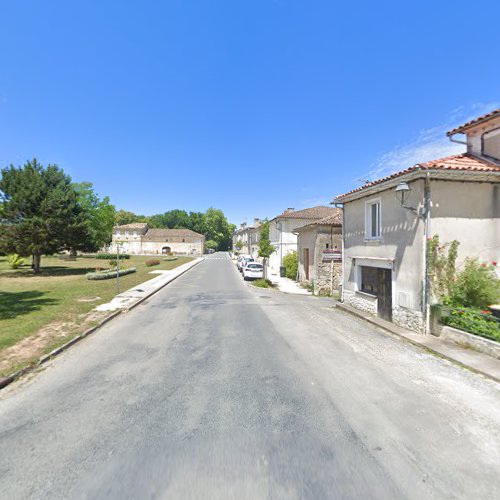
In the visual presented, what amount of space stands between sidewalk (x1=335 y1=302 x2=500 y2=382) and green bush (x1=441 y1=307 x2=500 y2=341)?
0.49 metres

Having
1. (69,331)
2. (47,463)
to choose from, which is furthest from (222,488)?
(69,331)

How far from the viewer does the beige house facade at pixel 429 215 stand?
26.4 ft

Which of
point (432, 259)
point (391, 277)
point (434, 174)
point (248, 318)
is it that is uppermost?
point (434, 174)

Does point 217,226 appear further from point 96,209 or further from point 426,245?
point 426,245

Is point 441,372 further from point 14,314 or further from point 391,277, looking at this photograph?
point 14,314

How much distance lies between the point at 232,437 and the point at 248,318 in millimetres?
6796

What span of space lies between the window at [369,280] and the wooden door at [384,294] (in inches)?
16.4

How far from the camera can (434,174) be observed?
7.94m

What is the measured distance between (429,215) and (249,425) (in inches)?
299

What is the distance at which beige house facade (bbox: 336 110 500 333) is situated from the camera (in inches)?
316

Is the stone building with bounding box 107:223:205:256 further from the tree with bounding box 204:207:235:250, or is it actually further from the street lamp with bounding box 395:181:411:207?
the street lamp with bounding box 395:181:411:207

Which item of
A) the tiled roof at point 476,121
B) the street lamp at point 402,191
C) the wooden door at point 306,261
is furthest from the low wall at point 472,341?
the wooden door at point 306,261

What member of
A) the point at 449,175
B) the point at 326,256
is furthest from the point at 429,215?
the point at 326,256

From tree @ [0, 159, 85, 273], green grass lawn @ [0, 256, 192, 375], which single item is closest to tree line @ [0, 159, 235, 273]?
tree @ [0, 159, 85, 273]
